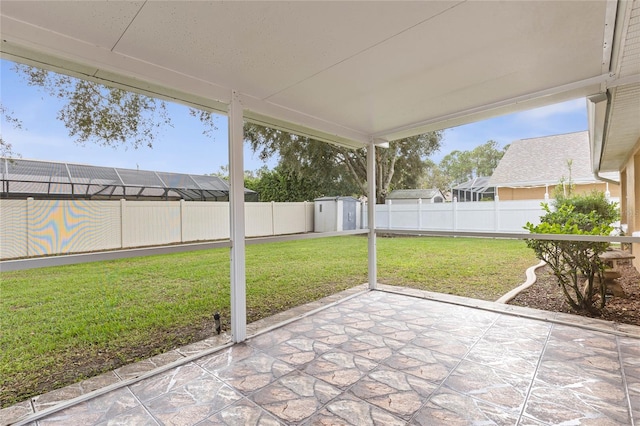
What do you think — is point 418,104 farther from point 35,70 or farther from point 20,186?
point 20,186

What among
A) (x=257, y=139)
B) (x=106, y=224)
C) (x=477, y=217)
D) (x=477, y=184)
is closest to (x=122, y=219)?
(x=106, y=224)

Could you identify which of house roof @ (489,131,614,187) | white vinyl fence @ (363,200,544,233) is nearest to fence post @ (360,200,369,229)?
white vinyl fence @ (363,200,544,233)

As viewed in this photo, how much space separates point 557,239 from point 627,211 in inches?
72.1

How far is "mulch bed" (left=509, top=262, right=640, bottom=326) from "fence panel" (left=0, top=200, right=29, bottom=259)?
16.4 ft

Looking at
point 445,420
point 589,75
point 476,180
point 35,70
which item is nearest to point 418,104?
point 589,75

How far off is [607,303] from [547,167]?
185 centimetres

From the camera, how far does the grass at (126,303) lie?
92.8 inches

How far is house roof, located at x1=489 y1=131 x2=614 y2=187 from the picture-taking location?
13.2 feet

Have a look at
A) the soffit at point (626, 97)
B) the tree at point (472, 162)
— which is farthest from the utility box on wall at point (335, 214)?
the soffit at point (626, 97)

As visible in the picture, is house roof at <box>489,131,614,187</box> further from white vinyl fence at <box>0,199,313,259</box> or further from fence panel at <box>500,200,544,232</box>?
white vinyl fence at <box>0,199,313,259</box>

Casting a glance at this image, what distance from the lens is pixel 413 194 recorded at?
5551 mm

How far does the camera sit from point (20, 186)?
6.38 feet

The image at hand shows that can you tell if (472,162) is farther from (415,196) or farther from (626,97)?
(626,97)

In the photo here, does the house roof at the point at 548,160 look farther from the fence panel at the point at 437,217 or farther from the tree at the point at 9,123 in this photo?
the tree at the point at 9,123
